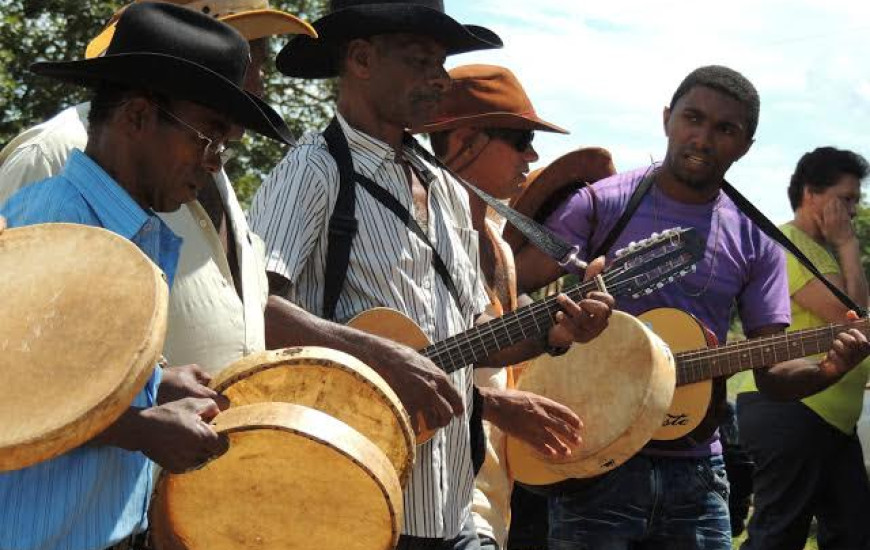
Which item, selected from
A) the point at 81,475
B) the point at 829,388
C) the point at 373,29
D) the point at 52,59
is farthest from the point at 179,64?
the point at 52,59

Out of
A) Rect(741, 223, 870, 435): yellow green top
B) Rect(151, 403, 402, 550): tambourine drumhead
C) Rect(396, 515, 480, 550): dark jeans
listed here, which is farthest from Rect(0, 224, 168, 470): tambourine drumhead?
Rect(741, 223, 870, 435): yellow green top

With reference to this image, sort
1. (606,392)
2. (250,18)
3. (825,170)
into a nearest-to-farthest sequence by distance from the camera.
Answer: (250,18)
(606,392)
(825,170)

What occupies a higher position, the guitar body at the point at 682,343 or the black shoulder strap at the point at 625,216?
the black shoulder strap at the point at 625,216

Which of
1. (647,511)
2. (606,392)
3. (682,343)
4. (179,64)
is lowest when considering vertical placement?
(647,511)

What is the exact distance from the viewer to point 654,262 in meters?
5.48

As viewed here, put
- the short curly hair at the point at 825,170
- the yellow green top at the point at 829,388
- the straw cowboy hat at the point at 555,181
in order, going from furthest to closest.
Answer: the short curly hair at the point at 825,170 < the yellow green top at the point at 829,388 < the straw cowboy hat at the point at 555,181

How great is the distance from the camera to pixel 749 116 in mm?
6281

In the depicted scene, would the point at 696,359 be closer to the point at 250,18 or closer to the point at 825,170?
the point at 250,18

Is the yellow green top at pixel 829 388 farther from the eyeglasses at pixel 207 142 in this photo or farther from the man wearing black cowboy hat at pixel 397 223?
the eyeglasses at pixel 207 142

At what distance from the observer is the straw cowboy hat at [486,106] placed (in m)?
6.57

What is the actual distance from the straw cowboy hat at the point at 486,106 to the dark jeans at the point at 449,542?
199 centimetres

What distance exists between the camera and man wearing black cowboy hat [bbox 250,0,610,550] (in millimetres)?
4656

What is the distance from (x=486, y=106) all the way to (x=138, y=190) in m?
3.19

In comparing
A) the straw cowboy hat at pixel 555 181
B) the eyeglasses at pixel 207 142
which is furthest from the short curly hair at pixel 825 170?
the eyeglasses at pixel 207 142
